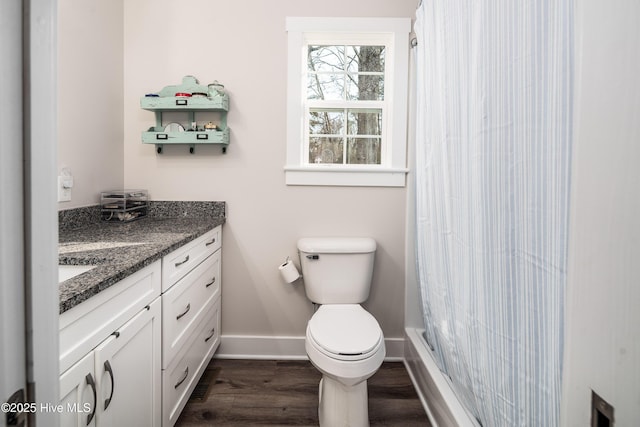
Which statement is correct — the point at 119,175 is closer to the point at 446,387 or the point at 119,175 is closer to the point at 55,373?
the point at 55,373

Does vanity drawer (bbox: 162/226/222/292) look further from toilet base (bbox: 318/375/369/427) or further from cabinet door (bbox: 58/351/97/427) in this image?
toilet base (bbox: 318/375/369/427)

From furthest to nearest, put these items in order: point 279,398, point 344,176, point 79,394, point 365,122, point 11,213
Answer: point 365,122, point 344,176, point 279,398, point 79,394, point 11,213

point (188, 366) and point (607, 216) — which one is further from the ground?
point (607, 216)

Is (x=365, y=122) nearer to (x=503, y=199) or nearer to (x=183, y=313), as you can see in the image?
(x=503, y=199)

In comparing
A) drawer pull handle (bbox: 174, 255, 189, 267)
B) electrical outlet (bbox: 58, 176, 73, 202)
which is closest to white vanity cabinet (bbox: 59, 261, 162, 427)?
drawer pull handle (bbox: 174, 255, 189, 267)

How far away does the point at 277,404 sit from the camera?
1.70 m

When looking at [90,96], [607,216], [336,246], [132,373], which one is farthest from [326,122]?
[607,216]

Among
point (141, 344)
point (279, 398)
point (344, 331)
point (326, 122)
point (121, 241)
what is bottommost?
point (279, 398)

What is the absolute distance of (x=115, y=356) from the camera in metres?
0.98

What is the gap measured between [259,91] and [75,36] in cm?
94

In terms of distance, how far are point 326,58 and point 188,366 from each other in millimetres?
1931

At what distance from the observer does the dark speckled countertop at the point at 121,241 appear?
861mm

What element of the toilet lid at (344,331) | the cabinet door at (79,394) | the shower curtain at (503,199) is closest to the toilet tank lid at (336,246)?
the toilet lid at (344,331)

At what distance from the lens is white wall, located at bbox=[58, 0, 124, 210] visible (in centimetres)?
160
